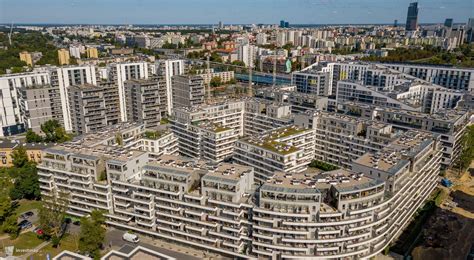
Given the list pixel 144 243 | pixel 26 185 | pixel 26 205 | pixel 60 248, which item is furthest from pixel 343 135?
pixel 26 205

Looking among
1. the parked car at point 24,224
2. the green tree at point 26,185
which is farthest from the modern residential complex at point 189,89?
the parked car at point 24,224

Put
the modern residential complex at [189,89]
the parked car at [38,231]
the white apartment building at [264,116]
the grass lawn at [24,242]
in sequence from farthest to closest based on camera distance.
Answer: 1. the modern residential complex at [189,89]
2. the white apartment building at [264,116]
3. the parked car at [38,231]
4. the grass lawn at [24,242]

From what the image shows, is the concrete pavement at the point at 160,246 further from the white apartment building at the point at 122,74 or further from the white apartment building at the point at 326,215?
the white apartment building at the point at 122,74

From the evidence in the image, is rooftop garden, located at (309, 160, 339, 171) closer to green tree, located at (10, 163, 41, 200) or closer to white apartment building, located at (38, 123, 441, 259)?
→ white apartment building, located at (38, 123, 441, 259)

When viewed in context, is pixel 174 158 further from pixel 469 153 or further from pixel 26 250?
pixel 469 153

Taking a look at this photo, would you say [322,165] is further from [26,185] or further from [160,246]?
[26,185]

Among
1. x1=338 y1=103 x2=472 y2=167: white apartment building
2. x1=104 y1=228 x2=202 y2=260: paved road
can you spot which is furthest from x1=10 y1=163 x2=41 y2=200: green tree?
x1=338 y1=103 x2=472 y2=167: white apartment building
